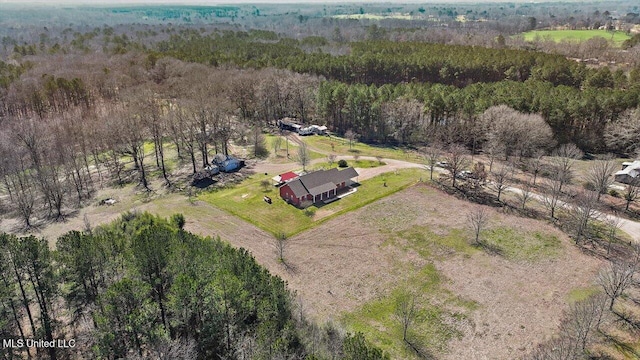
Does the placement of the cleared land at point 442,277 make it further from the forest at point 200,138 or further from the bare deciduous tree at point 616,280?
the forest at point 200,138

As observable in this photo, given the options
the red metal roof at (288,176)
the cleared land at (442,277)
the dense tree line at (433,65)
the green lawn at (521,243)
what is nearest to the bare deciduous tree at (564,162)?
the green lawn at (521,243)

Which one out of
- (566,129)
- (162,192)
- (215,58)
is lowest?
(162,192)

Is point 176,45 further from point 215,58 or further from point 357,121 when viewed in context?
point 357,121

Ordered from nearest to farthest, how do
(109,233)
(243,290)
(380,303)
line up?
(243,290), (109,233), (380,303)

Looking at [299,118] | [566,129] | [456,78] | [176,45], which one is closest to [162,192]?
[299,118]

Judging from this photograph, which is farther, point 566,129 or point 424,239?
point 566,129

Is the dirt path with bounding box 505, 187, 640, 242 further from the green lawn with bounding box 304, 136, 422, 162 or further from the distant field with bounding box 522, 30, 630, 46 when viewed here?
the distant field with bounding box 522, 30, 630, 46

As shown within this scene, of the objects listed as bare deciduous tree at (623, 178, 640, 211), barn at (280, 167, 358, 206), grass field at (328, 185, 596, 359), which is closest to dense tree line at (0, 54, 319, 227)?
barn at (280, 167, 358, 206)

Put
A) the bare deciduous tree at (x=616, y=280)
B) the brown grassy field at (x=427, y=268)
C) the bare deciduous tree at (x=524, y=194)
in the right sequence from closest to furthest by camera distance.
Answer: the brown grassy field at (x=427, y=268) → the bare deciduous tree at (x=616, y=280) → the bare deciduous tree at (x=524, y=194)
